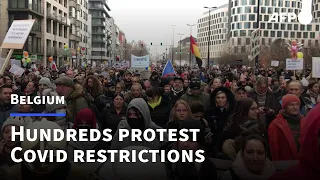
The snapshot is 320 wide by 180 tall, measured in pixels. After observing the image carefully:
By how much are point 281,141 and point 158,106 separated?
11.2 ft

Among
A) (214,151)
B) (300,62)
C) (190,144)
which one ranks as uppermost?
(300,62)

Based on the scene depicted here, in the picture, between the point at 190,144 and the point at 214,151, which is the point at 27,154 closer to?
the point at 190,144

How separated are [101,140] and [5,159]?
95 cm

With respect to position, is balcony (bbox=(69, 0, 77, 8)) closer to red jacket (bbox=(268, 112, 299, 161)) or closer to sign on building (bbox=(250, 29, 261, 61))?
sign on building (bbox=(250, 29, 261, 61))

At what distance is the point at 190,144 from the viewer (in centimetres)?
316

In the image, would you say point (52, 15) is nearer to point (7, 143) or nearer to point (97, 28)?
point (97, 28)

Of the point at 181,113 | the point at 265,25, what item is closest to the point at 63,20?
the point at 181,113

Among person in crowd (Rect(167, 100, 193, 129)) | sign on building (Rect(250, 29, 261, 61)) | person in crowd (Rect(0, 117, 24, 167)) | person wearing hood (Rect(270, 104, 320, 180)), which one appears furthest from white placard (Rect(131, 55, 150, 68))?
person wearing hood (Rect(270, 104, 320, 180))

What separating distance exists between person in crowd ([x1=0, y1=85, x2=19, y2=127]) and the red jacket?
3867 mm

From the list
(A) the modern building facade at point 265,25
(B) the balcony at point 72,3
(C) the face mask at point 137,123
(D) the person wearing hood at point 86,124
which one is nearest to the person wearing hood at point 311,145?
(C) the face mask at point 137,123

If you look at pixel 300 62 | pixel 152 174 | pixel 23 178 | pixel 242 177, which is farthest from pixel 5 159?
pixel 300 62

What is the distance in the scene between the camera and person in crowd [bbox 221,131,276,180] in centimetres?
271

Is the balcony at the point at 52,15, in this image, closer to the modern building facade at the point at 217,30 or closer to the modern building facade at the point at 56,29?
the modern building facade at the point at 56,29

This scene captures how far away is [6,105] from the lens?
594 cm
